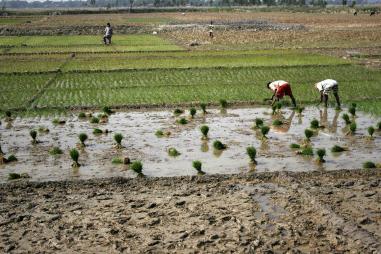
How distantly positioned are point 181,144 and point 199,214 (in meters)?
4.16

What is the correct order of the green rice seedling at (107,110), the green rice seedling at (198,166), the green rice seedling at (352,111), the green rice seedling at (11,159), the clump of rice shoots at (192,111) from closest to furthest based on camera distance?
1. the green rice seedling at (198,166)
2. the green rice seedling at (11,159)
3. the green rice seedling at (352,111)
4. the clump of rice shoots at (192,111)
5. the green rice seedling at (107,110)

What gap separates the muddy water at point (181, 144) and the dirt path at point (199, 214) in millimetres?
731

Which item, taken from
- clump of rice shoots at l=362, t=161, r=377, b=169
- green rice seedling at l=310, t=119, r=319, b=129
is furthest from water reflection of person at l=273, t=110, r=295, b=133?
clump of rice shoots at l=362, t=161, r=377, b=169

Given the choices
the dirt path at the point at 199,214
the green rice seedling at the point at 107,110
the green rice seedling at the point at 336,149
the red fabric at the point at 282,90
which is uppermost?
the red fabric at the point at 282,90

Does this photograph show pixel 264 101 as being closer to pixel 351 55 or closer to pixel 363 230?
pixel 363 230

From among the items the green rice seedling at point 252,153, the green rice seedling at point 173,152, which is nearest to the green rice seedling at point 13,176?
the green rice seedling at point 173,152

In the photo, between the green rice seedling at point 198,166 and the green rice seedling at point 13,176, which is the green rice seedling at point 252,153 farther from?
the green rice seedling at point 13,176

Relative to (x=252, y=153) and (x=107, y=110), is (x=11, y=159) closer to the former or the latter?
(x=107, y=110)

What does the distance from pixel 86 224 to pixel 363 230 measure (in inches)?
157

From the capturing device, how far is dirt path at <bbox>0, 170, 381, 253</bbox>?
22.3 feet

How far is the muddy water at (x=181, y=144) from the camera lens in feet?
33.2

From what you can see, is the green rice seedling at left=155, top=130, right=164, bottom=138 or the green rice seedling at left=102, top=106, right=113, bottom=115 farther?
the green rice seedling at left=102, top=106, right=113, bottom=115

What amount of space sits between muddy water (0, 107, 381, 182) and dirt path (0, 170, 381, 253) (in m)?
0.73

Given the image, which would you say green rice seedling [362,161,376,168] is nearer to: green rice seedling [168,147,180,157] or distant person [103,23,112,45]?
green rice seedling [168,147,180,157]
